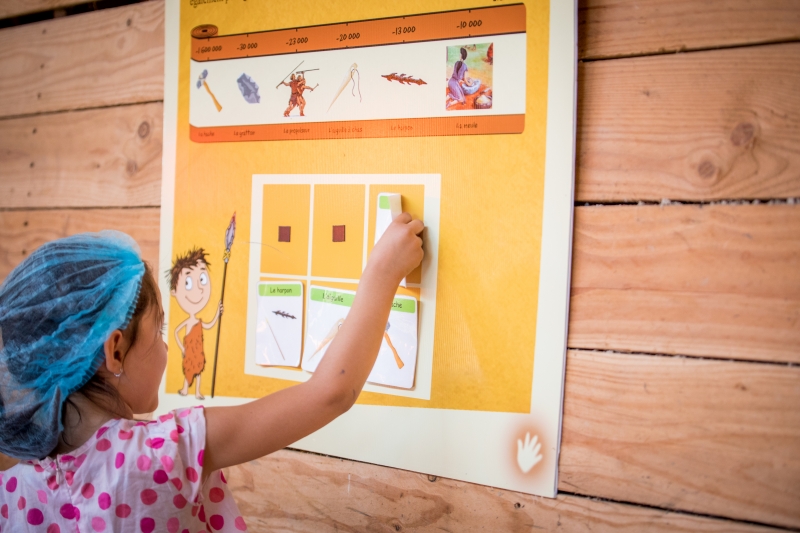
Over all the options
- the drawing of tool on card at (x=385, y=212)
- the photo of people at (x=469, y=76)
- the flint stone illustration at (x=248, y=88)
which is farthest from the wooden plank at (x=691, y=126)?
the flint stone illustration at (x=248, y=88)

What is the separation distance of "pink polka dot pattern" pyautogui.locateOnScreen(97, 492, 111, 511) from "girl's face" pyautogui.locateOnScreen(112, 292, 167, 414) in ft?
0.34

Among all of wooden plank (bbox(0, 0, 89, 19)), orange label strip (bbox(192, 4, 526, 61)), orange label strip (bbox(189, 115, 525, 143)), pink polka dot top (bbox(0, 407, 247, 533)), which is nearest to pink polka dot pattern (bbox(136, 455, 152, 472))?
pink polka dot top (bbox(0, 407, 247, 533))

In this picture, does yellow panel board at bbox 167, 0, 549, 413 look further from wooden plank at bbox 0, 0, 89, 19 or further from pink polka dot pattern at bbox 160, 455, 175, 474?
wooden plank at bbox 0, 0, 89, 19

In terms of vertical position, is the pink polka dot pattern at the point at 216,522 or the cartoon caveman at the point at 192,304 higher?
the cartoon caveman at the point at 192,304

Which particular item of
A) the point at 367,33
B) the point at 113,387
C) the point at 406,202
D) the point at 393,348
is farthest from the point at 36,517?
the point at 367,33

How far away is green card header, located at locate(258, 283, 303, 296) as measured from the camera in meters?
0.76

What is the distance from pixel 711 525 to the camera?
0.58 m

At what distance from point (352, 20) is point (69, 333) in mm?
507

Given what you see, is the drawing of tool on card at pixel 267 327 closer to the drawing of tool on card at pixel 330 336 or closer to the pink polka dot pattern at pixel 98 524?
the drawing of tool on card at pixel 330 336

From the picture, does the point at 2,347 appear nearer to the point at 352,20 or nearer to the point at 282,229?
the point at 282,229

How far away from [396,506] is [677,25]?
25.9 inches

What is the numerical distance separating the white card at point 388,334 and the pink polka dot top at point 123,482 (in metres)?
0.19

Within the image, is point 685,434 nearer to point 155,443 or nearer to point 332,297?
point 332,297

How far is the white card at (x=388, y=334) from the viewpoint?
0.70 meters
